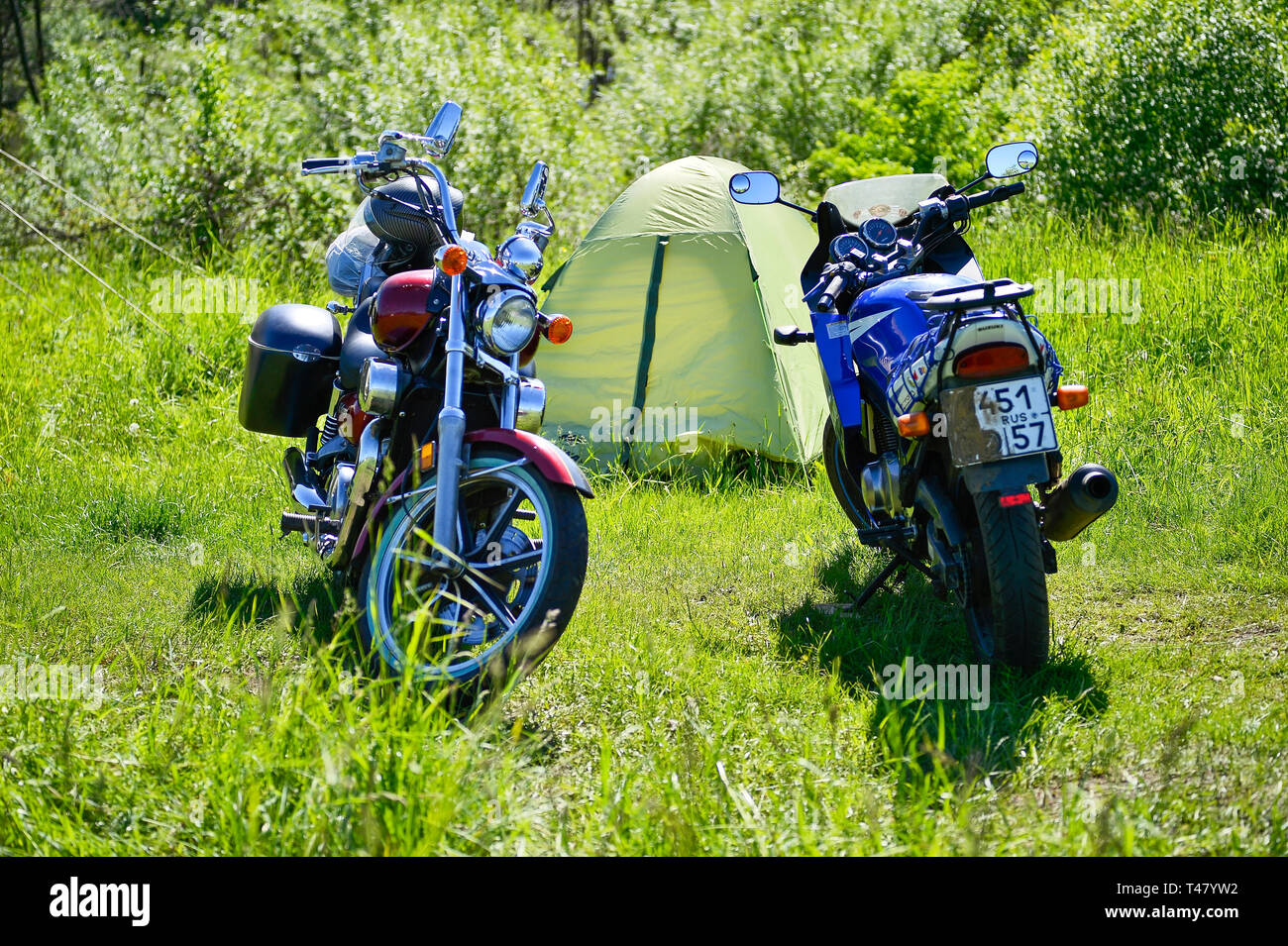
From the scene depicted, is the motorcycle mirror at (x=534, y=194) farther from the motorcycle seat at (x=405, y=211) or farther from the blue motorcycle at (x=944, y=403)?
the blue motorcycle at (x=944, y=403)

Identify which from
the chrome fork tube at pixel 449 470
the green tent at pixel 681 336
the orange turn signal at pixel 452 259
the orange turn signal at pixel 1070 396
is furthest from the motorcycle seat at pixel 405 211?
the green tent at pixel 681 336

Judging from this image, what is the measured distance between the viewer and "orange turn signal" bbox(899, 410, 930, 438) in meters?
3.23

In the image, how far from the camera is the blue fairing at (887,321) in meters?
3.62

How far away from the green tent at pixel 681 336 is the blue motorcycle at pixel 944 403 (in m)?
1.58

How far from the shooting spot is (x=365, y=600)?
3092 millimetres

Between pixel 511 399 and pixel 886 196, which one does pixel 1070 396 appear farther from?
pixel 511 399

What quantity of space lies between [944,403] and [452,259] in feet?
4.65

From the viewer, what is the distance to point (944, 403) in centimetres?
312

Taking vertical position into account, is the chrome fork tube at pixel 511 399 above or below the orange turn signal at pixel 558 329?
below

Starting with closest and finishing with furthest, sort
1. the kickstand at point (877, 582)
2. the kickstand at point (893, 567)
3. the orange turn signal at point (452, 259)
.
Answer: the orange turn signal at point (452, 259) → the kickstand at point (893, 567) → the kickstand at point (877, 582)

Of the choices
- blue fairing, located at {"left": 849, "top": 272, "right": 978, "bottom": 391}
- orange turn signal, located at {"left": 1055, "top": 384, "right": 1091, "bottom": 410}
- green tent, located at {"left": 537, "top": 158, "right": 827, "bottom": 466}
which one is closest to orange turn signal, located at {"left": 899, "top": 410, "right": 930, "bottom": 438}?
blue fairing, located at {"left": 849, "top": 272, "right": 978, "bottom": 391}

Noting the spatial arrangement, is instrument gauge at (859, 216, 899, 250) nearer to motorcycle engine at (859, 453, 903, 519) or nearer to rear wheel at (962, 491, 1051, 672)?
motorcycle engine at (859, 453, 903, 519)

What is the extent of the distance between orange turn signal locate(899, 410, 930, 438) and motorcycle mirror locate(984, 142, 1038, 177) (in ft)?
3.47
